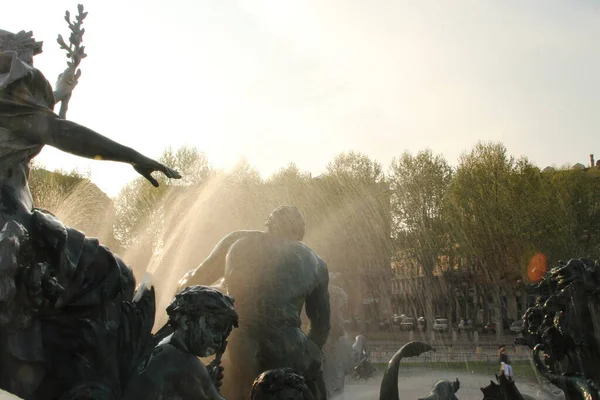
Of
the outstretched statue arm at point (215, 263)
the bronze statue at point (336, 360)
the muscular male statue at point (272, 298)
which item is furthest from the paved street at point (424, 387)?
the outstretched statue arm at point (215, 263)

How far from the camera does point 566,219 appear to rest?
34.4 metres

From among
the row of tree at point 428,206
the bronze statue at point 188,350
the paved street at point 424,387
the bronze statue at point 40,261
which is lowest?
the paved street at point 424,387

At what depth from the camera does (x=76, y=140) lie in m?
3.41

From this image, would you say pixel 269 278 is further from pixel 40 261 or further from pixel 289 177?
pixel 289 177

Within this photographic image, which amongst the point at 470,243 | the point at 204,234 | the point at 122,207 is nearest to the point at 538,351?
the point at 204,234

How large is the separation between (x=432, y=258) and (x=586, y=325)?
113 feet

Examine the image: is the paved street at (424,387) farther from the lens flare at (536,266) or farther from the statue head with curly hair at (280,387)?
the lens flare at (536,266)

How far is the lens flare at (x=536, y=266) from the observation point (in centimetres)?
3403

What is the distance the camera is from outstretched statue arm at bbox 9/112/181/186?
3.26 meters

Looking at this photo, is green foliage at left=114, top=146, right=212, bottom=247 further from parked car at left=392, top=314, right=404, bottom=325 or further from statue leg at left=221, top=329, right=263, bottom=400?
statue leg at left=221, top=329, right=263, bottom=400

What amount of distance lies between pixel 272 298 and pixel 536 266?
1299 inches

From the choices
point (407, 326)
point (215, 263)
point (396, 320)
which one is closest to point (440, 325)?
point (407, 326)

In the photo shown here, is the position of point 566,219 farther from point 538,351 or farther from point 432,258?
point 538,351

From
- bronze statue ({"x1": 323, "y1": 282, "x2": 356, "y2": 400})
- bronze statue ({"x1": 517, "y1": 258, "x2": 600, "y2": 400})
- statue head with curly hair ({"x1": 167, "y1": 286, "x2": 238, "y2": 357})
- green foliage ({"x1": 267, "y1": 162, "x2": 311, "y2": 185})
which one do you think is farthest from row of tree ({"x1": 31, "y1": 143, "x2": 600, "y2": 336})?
statue head with curly hair ({"x1": 167, "y1": 286, "x2": 238, "y2": 357})
